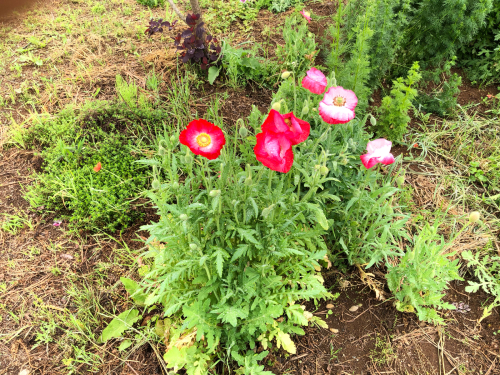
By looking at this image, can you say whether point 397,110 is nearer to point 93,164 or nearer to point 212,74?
point 212,74

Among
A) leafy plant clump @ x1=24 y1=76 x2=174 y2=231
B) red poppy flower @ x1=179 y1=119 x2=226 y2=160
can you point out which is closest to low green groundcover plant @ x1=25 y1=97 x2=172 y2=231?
leafy plant clump @ x1=24 y1=76 x2=174 y2=231

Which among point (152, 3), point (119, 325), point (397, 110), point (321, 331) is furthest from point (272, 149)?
point (152, 3)

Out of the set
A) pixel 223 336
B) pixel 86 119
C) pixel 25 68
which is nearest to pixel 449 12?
pixel 223 336

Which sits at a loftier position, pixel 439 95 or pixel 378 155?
pixel 378 155

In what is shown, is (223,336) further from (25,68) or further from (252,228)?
(25,68)

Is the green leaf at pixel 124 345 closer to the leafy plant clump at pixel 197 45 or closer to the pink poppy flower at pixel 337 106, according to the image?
the pink poppy flower at pixel 337 106

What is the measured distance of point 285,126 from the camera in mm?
1252

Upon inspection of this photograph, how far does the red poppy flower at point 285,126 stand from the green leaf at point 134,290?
1.30 meters

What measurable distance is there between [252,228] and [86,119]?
82.6 inches

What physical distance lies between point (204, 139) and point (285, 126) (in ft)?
1.16

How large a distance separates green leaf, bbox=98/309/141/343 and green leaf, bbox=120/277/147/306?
0.23 feet

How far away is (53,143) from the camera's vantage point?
2.76m

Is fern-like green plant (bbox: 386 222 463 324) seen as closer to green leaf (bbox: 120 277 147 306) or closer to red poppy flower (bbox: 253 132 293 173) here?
red poppy flower (bbox: 253 132 293 173)

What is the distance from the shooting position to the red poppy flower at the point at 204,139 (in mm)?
1340
